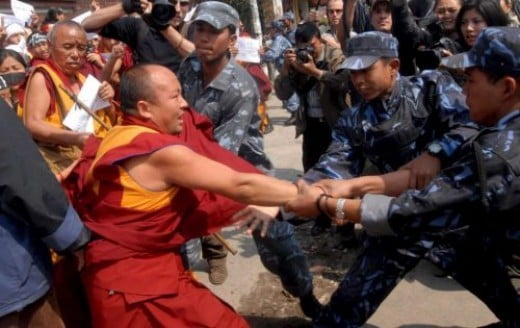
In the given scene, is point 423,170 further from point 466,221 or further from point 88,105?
point 88,105

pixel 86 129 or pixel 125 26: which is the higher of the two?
pixel 125 26

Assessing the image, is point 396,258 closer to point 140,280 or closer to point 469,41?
point 140,280

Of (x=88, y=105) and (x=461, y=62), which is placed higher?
(x=461, y=62)

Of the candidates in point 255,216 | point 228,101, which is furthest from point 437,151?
point 228,101

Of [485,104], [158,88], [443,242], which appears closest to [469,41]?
[443,242]

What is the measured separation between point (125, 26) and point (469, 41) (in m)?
2.61

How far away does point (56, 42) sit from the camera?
12.3 ft

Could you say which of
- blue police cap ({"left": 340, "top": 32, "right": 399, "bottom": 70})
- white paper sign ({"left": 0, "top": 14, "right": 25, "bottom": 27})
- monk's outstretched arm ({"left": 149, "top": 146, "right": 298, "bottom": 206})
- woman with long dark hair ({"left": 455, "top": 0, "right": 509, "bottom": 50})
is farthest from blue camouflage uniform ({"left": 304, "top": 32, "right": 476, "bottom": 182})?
white paper sign ({"left": 0, "top": 14, "right": 25, "bottom": 27})

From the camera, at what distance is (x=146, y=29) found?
183 inches

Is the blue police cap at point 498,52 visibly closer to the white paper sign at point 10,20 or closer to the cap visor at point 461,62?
the cap visor at point 461,62

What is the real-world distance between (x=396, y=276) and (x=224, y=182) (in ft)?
3.32

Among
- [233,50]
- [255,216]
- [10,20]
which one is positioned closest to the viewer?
[255,216]

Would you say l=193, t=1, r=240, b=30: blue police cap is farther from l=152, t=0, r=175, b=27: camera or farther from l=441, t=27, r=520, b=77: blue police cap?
l=441, t=27, r=520, b=77: blue police cap

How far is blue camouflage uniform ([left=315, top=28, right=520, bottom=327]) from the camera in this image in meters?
2.00
